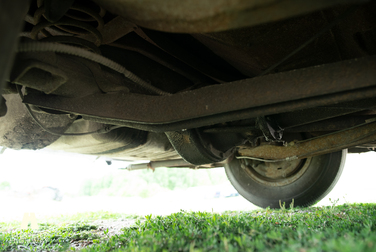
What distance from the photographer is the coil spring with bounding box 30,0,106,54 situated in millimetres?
→ 1254

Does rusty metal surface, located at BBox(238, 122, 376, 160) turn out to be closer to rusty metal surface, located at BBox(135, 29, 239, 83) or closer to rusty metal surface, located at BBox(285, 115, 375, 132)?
rusty metal surface, located at BBox(285, 115, 375, 132)

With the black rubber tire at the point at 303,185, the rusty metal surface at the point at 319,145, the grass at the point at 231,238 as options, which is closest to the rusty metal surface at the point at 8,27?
the grass at the point at 231,238

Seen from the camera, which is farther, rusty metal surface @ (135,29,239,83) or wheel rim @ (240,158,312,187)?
A: wheel rim @ (240,158,312,187)

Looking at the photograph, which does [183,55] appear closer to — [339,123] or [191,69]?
[191,69]

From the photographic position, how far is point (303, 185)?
271 cm

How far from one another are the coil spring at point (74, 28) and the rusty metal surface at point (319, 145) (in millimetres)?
1825

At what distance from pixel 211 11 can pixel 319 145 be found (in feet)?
6.26

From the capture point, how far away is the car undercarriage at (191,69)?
880 mm

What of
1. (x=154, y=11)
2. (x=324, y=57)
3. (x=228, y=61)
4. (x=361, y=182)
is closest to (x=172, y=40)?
(x=228, y=61)

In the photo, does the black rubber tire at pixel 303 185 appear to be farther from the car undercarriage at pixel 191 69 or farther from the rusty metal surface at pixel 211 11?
the rusty metal surface at pixel 211 11

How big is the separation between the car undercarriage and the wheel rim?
0.47m

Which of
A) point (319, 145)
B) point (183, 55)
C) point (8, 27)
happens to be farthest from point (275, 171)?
point (8, 27)

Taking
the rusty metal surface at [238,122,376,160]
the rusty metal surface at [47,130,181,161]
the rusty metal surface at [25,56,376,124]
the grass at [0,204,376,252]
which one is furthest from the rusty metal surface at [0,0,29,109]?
the rusty metal surface at [238,122,376,160]

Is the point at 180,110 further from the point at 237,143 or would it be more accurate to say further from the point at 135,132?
the point at 135,132
